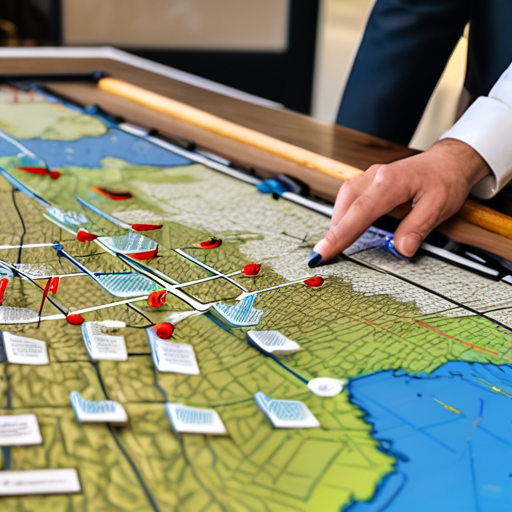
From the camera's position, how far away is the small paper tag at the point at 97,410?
45 cm

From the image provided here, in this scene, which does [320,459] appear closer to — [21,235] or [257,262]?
[257,262]

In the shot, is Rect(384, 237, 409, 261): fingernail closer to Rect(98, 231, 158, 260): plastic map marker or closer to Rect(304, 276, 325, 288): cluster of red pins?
Rect(304, 276, 325, 288): cluster of red pins

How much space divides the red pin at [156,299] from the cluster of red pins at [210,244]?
148 millimetres

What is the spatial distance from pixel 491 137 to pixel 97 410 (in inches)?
25.5

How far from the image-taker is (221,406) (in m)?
0.48

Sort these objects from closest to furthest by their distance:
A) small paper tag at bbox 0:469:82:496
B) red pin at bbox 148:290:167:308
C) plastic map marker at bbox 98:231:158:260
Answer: small paper tag at bbox 0:469:82:496 < red pin at bbox 148:290:167:308 < plastic map marker at bbox 98:231:158:260

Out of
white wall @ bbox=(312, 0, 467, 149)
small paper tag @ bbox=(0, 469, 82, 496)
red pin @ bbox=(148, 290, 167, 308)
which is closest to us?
small paper tag @ bbox=(0, 469, 82, 496)

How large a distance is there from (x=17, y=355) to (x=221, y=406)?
0.54ft

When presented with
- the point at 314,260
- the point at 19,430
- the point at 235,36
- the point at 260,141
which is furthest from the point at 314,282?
the point at 235,36

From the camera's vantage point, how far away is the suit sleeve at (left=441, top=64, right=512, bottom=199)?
0.87 meters

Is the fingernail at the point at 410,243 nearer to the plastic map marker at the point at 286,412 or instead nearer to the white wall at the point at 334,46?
the plastic map marker at the point at 286,412

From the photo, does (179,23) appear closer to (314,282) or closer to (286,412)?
(314,282)

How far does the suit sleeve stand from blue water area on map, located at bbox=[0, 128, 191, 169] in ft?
1.48

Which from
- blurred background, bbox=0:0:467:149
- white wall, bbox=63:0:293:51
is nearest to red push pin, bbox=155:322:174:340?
blurred background, bbox=0:0:467:149
